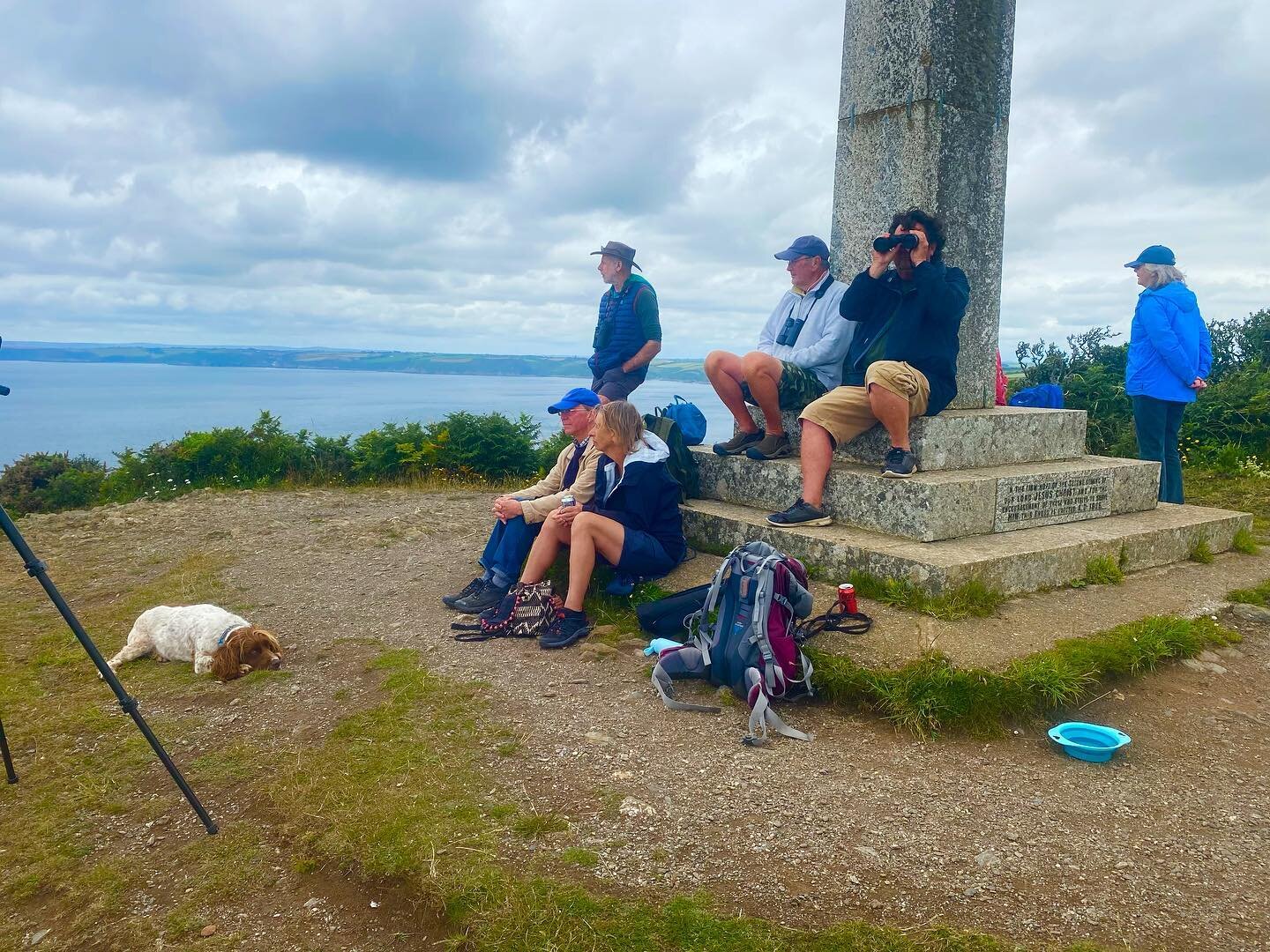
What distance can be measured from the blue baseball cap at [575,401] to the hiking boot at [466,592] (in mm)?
1287

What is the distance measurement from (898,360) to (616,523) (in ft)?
7.01

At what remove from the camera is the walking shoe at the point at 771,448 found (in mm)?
6840

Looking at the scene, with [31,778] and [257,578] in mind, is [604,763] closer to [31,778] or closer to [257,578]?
[31,778]

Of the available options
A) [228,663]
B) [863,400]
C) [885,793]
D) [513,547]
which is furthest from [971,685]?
[228,663]

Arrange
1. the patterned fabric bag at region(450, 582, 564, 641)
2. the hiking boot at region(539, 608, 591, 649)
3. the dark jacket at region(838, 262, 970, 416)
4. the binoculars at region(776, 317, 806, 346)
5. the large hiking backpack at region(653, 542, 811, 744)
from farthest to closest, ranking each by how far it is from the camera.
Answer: the binoculars at region(776, 317, 806, 346), the dark jacket at region(838, 262, 970, 416), the patterned fabric bag at region(450, 582, 564, 641), the hiking boot at region(539, 608, 591, 649), the large hiking backpack at region(653, 542, 811, 744)

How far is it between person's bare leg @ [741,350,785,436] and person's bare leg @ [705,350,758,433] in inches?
4.0

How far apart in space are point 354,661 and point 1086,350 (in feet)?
38.8

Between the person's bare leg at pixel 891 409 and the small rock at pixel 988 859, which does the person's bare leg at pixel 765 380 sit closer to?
the person's bare leg at pixel 891 409

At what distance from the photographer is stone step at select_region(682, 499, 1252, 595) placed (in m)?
5.23

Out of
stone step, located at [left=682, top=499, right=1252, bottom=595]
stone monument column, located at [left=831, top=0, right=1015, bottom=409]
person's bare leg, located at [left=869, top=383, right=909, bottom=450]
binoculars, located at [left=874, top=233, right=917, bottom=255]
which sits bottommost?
stone step, located at [left=682, top=499, right=1252, bottom=595]

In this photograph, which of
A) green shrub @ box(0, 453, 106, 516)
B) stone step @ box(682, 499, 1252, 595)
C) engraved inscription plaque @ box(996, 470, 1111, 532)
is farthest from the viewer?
green shrub @ box(0, 453, 106, 516)

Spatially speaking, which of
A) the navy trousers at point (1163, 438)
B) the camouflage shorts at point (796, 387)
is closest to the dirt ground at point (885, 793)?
the camouflage shorts at point (796, 387)

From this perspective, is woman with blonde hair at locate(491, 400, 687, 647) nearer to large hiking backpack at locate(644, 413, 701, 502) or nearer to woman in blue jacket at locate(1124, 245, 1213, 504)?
large hiking backpack at locate(644, 413, 701, 502)

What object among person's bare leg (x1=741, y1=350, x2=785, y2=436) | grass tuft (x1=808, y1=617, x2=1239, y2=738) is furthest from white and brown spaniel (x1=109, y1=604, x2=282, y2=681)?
person's bare leg (x1=741, y1=350, x2=785, y2=436)
